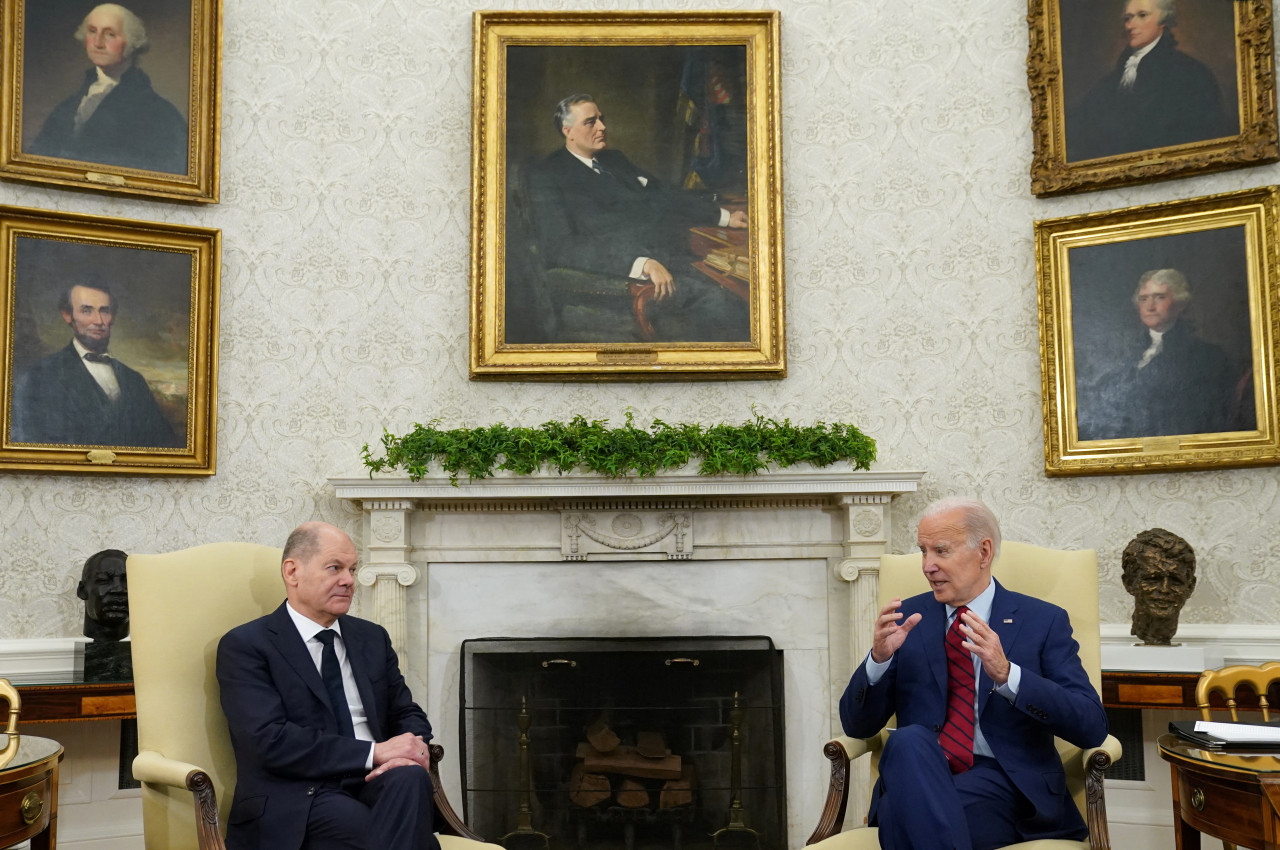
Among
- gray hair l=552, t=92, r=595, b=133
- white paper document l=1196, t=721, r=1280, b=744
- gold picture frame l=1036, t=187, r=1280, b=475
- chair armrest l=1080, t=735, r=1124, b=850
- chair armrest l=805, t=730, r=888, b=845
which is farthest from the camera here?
gray hair l=552, t=92, r=595, b=133

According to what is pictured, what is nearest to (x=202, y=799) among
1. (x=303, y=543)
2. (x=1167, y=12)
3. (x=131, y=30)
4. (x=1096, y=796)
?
(x=303, y=543)

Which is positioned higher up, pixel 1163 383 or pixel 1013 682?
pixel 1163 383

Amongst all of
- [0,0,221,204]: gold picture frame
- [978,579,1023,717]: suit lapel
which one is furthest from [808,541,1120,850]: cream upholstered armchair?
[0,0,221,204]: gold picture frame

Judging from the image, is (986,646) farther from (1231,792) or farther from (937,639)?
(1231,792)

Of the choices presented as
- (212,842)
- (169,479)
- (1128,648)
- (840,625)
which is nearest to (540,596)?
(840,625)

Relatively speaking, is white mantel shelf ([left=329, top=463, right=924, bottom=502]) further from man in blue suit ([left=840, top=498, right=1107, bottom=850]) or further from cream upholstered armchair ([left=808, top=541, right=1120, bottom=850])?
man in blue suit ([left=840, top=498, right=1107, bottom=850])

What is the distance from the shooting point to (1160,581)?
15.2 ft

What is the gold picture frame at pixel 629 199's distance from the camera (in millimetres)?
5504

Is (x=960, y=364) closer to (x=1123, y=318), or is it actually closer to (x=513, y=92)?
(x=1123, y=318)

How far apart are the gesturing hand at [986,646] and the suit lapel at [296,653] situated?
6.58ft

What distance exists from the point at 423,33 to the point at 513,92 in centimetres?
61

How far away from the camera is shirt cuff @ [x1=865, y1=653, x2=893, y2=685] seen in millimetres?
3309

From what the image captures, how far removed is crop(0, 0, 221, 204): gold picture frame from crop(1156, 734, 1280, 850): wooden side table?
497 cm

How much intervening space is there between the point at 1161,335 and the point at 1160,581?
4.14ft
